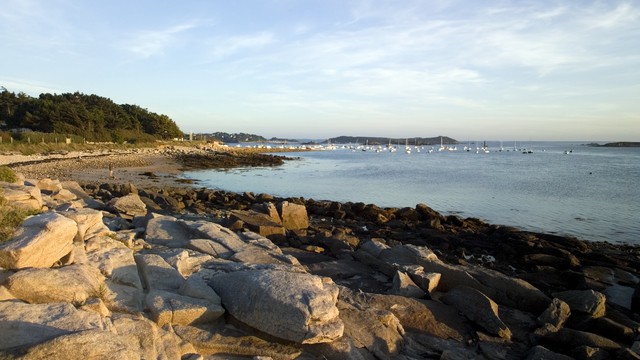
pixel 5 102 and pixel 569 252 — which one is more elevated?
pixel 5 102

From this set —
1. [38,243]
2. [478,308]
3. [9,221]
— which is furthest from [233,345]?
[478,308]

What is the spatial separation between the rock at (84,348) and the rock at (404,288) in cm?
503

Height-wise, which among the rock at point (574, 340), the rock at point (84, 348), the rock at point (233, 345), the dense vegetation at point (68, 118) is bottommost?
the rock at point (574, 340)

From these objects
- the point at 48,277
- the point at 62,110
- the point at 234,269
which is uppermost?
the point at 62,110

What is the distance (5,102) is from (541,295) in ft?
241

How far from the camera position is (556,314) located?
7.75 metres

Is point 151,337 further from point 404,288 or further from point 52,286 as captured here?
point 404,288

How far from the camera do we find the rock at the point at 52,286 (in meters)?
4.66

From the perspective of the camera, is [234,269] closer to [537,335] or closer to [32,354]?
[32,354]

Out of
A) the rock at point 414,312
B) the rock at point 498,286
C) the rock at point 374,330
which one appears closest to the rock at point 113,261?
the rock at point 374,330

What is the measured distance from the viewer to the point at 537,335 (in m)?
7.24

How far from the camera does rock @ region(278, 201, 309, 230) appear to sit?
14.5 meters

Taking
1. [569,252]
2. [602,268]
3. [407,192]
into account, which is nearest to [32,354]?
[602,268]

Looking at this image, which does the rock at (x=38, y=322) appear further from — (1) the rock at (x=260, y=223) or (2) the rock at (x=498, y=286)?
(1) the rock at (x=260, y=223)
